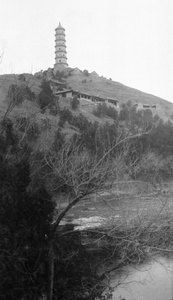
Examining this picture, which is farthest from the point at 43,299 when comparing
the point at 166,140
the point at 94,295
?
the point at 166,140

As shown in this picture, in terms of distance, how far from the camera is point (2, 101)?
3047 cm

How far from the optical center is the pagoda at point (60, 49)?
234 feet

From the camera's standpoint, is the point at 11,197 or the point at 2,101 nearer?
the point at 11,197

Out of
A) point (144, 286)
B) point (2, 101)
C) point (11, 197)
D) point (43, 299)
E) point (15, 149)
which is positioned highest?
point (2, 101)

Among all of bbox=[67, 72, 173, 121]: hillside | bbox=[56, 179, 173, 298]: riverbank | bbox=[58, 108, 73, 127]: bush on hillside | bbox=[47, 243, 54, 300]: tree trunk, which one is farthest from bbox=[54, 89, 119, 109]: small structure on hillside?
bbox=[47, 243, 54, 300]: tree trunk

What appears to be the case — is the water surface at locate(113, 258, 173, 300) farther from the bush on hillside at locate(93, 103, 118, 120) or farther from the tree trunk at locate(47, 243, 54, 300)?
the bush on hillside at locate(93, 103, 118, 120)

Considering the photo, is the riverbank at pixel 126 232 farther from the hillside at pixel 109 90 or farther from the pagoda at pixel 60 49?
the pagoda at pixel 60 49

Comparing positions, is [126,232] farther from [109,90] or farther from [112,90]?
[112,90]

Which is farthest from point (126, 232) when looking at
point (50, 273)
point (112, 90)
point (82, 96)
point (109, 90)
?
point (112, 90)

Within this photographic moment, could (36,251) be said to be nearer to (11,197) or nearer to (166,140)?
(11,197)

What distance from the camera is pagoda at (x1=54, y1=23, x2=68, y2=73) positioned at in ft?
234

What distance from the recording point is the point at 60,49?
71625mm

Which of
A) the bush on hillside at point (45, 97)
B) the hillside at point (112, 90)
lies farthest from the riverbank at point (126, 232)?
the hillside at point (112, 90)

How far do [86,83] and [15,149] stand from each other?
61.1 metres
